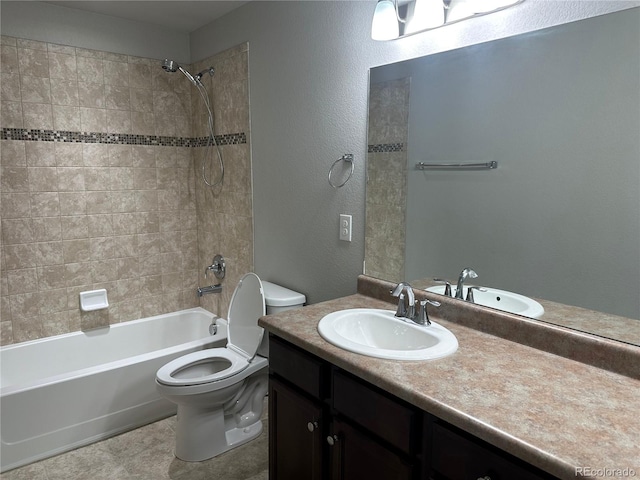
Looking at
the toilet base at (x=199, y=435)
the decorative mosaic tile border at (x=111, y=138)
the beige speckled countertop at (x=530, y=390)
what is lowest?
the toilet base at (x=199, y=435)

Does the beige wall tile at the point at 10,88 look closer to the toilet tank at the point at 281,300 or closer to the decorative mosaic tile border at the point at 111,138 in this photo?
the decorative mosaic tile border at the point at 111,138

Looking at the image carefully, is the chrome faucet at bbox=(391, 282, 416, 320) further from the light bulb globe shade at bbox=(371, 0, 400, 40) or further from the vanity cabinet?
the light bulb globe shade at bbox=(371, 0, 400, 40)

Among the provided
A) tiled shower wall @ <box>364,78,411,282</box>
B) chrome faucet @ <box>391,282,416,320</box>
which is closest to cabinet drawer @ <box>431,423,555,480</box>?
chrome faucet @ <box>391,282,416,320</box>

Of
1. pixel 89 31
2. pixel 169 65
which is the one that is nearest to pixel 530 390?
pixel 169 65

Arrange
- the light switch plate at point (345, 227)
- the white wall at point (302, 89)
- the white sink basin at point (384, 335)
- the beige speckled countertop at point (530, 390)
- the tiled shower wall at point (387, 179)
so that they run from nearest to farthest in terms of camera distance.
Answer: the beige speckled countertop at point (530, 390) < the white sink basin at point (384, 335) < the tiled shower wall at point (387, 179) < the white wall at point (302, 89) < the light switch plate at point (345, 227)

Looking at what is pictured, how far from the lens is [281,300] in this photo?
2.34 meters

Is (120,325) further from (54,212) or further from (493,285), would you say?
(493,285)

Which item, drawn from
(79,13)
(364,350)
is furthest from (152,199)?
(364,350)

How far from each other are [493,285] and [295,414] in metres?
0.86

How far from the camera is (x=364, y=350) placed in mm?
1354

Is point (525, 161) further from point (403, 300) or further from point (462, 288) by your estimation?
point (403, 300)

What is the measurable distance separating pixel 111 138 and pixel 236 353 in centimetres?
175

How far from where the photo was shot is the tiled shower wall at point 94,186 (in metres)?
2.74

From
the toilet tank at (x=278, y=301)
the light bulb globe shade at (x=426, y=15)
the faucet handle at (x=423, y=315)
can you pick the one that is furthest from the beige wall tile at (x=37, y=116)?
the faucet handle at (x=423, y=315)
